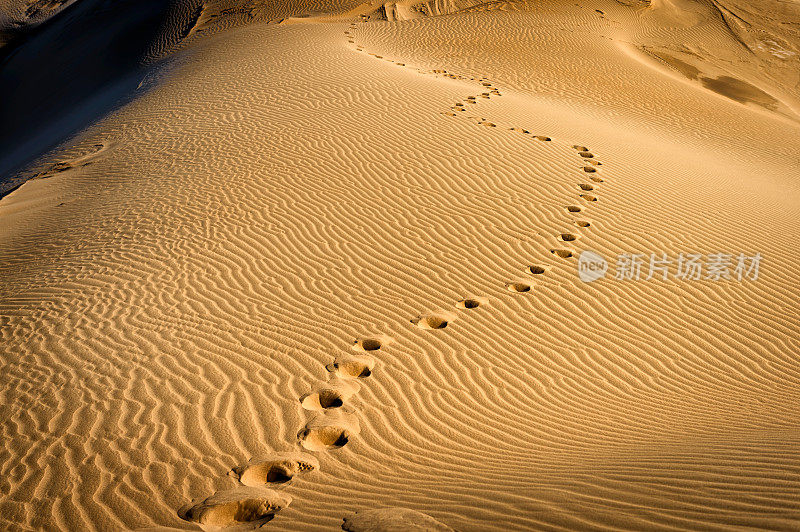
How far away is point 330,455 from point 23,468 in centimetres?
226

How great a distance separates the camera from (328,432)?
4.01 m

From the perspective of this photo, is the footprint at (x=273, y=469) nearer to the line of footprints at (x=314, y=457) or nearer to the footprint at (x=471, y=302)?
the line of footprints at (x=314, y=457)

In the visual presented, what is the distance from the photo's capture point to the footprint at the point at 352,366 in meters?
4.71

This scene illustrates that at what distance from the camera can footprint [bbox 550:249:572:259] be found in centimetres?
662

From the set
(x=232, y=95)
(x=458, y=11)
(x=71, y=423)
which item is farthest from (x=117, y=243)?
(x=458, y=11)

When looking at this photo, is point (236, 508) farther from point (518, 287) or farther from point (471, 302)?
point (518, 287)

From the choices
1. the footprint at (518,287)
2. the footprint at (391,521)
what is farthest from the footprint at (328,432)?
the footprint at (518,287)

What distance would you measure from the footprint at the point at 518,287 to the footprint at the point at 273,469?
10.6ft

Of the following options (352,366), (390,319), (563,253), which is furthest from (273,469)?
(563,253)

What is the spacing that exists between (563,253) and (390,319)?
2.66 metres

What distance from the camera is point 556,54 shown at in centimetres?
1761

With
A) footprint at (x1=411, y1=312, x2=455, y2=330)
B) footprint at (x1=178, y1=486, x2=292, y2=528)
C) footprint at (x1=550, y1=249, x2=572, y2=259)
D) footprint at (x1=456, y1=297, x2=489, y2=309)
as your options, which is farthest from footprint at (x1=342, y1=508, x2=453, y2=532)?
footprint at (x1=550, y1=249, x2=572, y2=259)

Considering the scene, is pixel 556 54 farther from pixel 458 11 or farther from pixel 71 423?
pixel 71 423

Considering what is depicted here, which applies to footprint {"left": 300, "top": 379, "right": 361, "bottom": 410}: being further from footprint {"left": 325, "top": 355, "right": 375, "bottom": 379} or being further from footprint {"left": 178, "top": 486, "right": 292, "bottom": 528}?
footprint {"left": 178, "top": 486, "right": 292, "bottom": 528}
